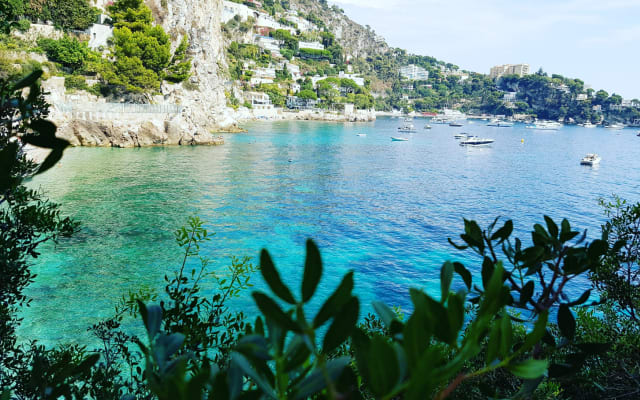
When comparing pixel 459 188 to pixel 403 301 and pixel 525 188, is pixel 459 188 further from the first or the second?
pixel 403 301

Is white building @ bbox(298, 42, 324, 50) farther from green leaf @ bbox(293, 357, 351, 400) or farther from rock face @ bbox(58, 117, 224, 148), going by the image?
green leaf @ bbox(293, 357, 351, 400)

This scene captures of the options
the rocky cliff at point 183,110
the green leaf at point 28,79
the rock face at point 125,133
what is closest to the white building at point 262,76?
the rocky cliff at point 183,110

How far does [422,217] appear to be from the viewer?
2177 cm

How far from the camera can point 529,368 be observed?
2.48ft

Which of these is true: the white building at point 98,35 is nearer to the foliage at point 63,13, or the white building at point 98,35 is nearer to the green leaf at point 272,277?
the foliage at point 63,13

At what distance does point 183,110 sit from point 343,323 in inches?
1712

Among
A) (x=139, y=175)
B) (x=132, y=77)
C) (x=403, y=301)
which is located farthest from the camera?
(x=132, y=77)

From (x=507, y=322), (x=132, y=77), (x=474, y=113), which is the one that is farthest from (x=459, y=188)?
(x=474, y=113)

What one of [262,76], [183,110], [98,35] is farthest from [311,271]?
[262,76]

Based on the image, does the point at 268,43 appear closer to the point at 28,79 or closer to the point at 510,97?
the point at 510,97

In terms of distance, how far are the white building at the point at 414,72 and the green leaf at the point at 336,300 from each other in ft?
635

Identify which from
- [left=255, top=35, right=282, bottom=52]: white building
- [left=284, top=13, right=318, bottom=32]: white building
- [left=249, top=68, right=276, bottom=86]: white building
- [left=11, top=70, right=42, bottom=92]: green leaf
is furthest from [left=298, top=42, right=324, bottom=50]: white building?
[left=11, top=70, right=42, bottom=92]: green leaf

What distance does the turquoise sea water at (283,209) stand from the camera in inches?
491

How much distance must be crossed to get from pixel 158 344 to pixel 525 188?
110ft
